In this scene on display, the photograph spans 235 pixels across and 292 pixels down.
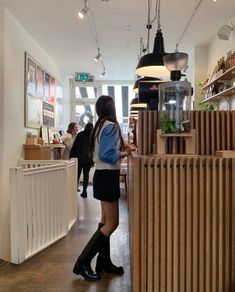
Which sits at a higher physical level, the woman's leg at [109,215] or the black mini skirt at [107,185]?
the black mini skirt at [107,185]

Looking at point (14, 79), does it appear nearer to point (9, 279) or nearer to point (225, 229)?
point (9, 279)

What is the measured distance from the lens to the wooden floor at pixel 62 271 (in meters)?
2.88

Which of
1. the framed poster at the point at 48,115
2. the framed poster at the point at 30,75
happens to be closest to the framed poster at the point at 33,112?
the framed poster at the point at 30,75

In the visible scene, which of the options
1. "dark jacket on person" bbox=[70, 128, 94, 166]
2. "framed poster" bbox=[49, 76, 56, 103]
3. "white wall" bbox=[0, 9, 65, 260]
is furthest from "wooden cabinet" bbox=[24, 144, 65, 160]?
"framed poster" bbox=[49, 76, 56, 103]

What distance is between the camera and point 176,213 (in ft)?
7.00

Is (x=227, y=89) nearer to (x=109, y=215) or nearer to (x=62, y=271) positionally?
(x=109, y=215)

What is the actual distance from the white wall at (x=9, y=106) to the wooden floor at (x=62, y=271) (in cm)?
131

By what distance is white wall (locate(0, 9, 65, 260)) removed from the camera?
5150 millimetres

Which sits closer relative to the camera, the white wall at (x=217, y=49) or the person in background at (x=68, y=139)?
the white wall at (x=217, y=49)

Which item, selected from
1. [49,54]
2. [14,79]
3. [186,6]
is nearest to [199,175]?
[186,6]

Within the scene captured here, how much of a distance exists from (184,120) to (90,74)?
8.15 metres

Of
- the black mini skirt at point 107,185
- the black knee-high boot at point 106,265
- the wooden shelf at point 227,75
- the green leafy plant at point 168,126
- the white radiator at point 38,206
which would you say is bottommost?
the black knee-high boot at point 106,265

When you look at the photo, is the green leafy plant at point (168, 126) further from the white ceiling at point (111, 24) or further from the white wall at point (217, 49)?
the white wall at point (217, 49)

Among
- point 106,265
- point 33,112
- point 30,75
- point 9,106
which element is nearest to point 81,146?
point 33,112
